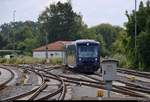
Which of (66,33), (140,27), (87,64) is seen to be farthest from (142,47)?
(66,33)

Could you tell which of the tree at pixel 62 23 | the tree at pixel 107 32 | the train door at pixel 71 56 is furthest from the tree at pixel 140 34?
the tree at pixel 107 32

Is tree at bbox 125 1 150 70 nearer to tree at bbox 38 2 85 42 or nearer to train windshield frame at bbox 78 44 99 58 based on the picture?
train windshield frame at bbox 78 44 99 58

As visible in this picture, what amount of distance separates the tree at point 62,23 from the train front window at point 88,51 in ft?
288

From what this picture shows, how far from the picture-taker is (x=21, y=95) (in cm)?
2108

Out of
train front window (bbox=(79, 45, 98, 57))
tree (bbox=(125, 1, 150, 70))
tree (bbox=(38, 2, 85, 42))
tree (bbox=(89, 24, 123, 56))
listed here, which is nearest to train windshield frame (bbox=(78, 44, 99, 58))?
train front window (bbox=(79, 45, 98, 57))

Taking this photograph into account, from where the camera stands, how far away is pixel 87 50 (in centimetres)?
4119

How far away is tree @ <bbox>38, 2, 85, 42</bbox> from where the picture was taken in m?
131

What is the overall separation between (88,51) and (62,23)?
9105 centimetres

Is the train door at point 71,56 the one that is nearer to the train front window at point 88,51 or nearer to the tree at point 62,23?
the train front window at point 88,51

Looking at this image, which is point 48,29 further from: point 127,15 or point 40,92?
point 40,92

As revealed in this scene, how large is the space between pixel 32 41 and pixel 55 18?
32.8 feet

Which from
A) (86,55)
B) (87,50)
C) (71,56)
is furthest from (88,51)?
(71,56)

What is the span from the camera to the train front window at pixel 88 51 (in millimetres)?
40938

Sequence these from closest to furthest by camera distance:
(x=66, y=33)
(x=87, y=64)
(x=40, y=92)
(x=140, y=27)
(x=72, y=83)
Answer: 1. (x=40, y=92)
2. (x=72, y=83)
3. (x=87, y=64)
4. (x=140, y=27)
5. (x=66, y=33)
